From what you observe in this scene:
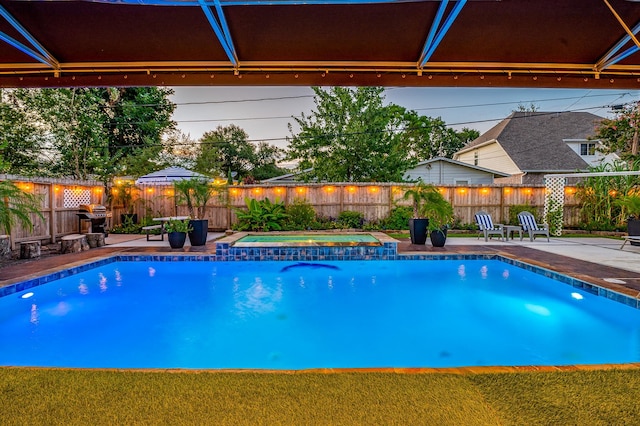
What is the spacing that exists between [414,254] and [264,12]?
6002 millimetres

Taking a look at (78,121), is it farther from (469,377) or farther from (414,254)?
(469,377)

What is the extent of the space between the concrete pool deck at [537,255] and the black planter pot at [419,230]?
21cm

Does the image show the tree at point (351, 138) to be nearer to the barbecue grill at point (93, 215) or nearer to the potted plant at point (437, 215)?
the potted plant at point (437, 215)

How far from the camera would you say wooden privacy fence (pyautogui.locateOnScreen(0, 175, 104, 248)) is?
843cm

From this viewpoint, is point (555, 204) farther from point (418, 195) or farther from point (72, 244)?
point (72, 244)

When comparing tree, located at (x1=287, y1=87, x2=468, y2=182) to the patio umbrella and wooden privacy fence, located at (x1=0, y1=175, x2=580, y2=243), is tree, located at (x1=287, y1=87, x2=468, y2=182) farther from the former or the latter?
the patio umbrella

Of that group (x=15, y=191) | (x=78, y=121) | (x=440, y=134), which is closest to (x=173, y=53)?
(x=15, y=191)

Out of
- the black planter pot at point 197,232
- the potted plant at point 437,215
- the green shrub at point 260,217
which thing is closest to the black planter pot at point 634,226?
the potted plant at point 437,215

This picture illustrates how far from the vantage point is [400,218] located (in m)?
12.3

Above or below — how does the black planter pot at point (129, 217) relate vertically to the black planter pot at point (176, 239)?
above

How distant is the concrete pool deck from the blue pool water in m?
0.40

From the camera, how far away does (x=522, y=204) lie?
505 inches

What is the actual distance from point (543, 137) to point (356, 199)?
14.5 metres

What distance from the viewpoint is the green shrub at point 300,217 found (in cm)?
1224
